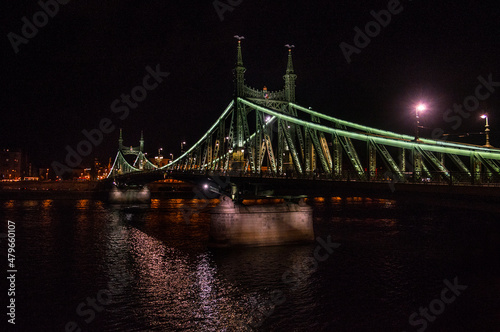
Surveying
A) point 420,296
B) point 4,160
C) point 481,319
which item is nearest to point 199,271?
point 420,296

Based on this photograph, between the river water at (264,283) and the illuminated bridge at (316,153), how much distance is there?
9.01ft

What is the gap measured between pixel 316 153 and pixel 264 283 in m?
30.4

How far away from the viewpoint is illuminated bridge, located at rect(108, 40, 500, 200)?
2006cm

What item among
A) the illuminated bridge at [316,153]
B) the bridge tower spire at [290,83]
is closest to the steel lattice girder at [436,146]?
the illuminated bridge at [316,153]

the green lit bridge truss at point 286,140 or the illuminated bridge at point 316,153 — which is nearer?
the illuminated bridge at point 316,153

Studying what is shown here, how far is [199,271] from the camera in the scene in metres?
20.0

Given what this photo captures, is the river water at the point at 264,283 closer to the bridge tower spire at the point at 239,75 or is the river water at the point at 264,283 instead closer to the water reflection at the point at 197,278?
the water reflection at the point at 197,278

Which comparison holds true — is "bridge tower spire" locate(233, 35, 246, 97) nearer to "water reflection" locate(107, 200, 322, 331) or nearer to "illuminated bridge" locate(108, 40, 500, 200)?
"illuminated bridge" locate(108, 40, 500, 200)

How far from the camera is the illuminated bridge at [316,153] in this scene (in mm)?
20062

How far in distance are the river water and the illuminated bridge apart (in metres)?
2.75

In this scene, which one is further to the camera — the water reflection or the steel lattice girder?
the steel lattice girder

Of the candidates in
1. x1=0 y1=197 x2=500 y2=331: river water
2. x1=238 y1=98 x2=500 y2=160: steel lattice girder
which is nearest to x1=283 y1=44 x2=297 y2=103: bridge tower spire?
x1=238 y1=98 x2=500 y2=160: steel lattice girder

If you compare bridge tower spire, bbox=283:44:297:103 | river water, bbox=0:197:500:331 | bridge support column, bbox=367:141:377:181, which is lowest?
river water, bbox=0:197:500:331

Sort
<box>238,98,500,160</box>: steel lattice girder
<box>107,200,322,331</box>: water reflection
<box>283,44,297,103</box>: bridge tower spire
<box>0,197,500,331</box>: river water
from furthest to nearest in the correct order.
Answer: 1. <box>283,44,297,103</box>: bridge tower spire
2. <box>238,98,500,160</box>: steel lattice girder
3. <box>107,200,322,331</box>: water reflection
4. <box>0,197,500,331</box>: river water
